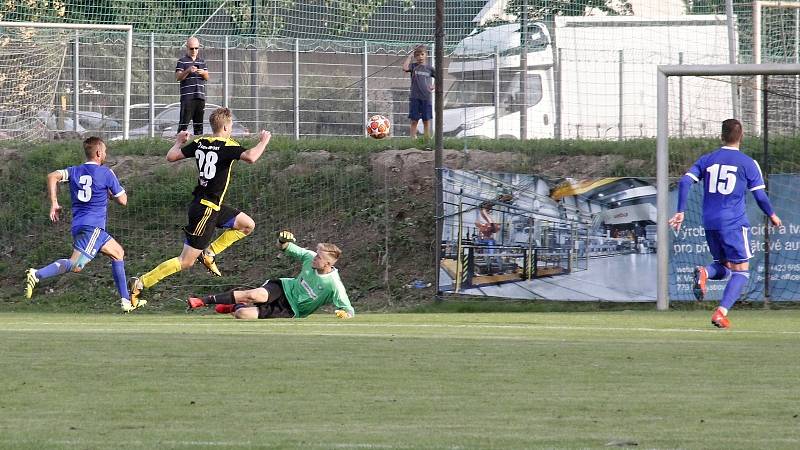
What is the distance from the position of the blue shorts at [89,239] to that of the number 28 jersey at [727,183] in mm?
7011

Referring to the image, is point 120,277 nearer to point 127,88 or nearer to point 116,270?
point 116,270

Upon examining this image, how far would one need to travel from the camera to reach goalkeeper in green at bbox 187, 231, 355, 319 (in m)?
15.9

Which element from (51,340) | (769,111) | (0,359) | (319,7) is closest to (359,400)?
(0,359)

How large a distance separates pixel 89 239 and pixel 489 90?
10388mm

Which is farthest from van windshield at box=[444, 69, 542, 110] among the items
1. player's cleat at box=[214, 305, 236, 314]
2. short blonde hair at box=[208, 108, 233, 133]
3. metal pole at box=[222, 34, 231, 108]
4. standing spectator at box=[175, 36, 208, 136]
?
player's cleat at box=[214, 305, 236, 314]

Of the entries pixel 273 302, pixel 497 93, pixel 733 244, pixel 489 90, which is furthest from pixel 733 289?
pixel 497 93

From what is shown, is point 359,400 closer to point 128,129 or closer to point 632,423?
point 632,423

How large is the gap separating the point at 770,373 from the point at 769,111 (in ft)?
39.0

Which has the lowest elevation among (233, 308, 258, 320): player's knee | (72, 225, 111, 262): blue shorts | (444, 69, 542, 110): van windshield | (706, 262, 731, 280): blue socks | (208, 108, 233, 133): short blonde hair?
(233, 308, 258, 320): player's knee

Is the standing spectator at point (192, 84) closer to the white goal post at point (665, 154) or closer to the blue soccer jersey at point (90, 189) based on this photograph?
the blue soccer jersey at point (90, 189)

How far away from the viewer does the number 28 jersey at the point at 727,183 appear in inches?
579

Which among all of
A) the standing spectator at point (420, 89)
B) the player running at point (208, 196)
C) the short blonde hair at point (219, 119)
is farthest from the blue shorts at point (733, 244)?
the standing spectator at point (420, 89)

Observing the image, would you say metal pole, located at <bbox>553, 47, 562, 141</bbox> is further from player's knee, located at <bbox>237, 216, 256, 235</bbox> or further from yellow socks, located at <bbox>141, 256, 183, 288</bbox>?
yellow socks, located at <bbox>141, 256, 183, 288</bbox>

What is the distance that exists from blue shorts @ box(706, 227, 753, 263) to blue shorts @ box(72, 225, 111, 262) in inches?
282
